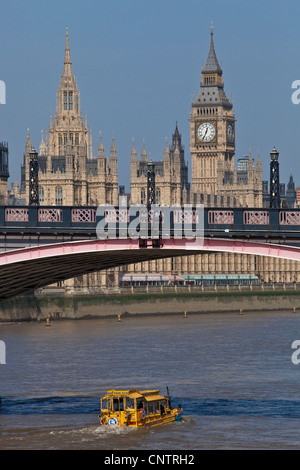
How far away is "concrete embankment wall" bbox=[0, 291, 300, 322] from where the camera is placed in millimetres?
118231

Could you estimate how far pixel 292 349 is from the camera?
258 feet

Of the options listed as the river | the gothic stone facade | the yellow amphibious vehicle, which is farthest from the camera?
the gothic stone facade

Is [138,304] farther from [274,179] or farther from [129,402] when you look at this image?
[274,179]

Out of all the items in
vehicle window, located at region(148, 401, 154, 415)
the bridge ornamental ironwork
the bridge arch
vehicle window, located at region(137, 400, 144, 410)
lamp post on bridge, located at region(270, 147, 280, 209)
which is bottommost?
vehicle window, located at region(148, 401, 154, 415)

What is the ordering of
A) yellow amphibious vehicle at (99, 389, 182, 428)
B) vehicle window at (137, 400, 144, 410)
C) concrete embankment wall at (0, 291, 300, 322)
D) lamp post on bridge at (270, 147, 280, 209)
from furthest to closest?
concrete embankment wall at (0, 291, 300, 322) → vehicle window at (137, 400, 144, 410) → yellow amphibious vehicle at (99, 389, 182, 428) → lamp post on bridge at (270, 147, 280, 209)

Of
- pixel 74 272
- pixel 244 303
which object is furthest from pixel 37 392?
pixel 244 303

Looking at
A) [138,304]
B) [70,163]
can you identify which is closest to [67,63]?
[70,163]

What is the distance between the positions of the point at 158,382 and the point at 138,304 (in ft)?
234

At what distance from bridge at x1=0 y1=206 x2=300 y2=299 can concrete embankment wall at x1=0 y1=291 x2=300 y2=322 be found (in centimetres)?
7176

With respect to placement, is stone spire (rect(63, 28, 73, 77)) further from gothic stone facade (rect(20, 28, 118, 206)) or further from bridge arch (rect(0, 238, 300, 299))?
bridge arch (rect(0, 238, 300, 299))

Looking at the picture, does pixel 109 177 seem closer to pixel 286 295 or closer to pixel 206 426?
pixel 286 295

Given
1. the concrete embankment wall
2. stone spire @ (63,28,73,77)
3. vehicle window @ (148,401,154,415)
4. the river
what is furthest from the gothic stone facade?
vehicle window @ (148,401,154,415)

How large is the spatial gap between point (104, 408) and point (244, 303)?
306 ft
